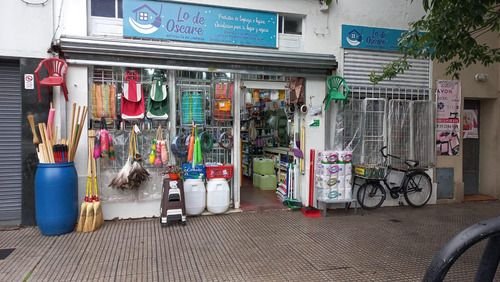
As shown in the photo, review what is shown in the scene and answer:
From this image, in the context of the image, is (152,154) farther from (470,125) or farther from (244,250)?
(470,125)

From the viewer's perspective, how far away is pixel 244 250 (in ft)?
15.7

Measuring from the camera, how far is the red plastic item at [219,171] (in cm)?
642

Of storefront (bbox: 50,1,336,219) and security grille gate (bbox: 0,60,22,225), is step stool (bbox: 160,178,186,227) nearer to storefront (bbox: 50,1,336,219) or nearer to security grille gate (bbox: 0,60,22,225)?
storefront (bbox: 50,1,336,219)

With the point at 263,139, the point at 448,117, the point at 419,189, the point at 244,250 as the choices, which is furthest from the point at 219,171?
the point at 448,117

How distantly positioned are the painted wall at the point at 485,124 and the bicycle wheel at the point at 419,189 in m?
0.61

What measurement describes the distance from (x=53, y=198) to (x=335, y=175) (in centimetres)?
488

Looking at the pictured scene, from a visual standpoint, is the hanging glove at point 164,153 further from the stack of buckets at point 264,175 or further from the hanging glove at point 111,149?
the stack of buckets at point 264,175

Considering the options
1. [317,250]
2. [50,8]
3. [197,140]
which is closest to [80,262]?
[197,140]

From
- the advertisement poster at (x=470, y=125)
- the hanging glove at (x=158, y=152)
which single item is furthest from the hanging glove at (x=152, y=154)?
the advertisement poster at (x=470, y=125)

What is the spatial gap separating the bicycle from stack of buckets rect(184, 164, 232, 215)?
281 centimetres

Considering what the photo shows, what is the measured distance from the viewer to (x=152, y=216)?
6.29 m

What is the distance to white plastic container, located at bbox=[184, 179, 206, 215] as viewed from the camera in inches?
246

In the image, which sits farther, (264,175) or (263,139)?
(263,139)

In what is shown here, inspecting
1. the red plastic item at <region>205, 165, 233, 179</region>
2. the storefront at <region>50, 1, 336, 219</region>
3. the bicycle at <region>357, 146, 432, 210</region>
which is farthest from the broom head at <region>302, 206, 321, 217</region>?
the red plastic item at <region>205, 165, 233, 179</region>
